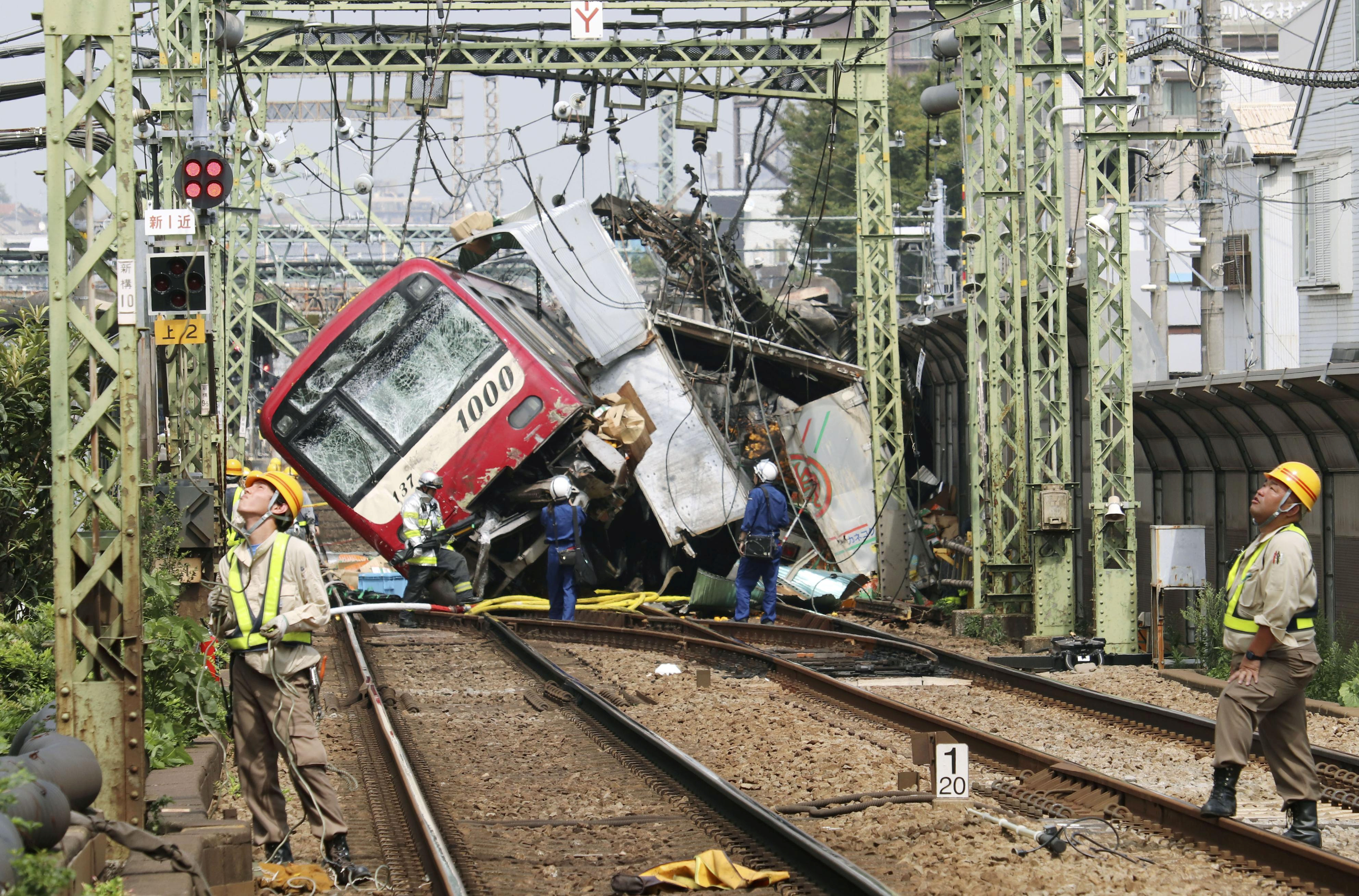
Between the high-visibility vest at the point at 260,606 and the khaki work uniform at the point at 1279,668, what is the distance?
13.9 feet

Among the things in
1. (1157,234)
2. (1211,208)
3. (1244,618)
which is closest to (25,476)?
(1244,618)

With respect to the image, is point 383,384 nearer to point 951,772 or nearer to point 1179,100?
point 951,772

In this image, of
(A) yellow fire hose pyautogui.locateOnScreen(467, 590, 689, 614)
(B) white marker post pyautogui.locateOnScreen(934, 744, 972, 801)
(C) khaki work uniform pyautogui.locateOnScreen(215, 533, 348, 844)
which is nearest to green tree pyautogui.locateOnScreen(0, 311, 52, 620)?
(C) khaki work uniform pyautogui.locateOnScreen(215, 533, 348, 844)

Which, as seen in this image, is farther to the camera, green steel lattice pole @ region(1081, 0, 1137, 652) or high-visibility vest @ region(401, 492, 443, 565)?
high-visibility vest @ region(401, 492, 443, 565)

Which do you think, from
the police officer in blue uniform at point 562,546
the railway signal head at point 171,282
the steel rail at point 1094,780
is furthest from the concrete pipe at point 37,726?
the police officer in blue uniform at point 562,546

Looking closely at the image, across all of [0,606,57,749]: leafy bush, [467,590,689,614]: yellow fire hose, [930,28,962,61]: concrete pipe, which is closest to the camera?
[0,606,57,749]: leafy bush

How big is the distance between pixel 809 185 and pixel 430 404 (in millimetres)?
48997

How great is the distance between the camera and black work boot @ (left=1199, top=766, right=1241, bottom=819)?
22.9 feet

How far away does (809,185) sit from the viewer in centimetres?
6619

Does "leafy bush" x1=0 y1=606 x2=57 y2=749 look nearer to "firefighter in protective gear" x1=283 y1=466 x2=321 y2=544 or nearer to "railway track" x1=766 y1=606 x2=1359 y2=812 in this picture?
"firefighter in protective gear" x1=283 y1=466 x2=321 y2=544

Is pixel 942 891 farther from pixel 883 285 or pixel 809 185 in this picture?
pixel 809 185

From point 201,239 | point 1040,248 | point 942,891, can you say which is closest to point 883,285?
point 1040,248

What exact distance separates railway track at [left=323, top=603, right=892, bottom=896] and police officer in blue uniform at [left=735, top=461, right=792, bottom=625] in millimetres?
4127

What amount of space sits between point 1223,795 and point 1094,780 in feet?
3.32
